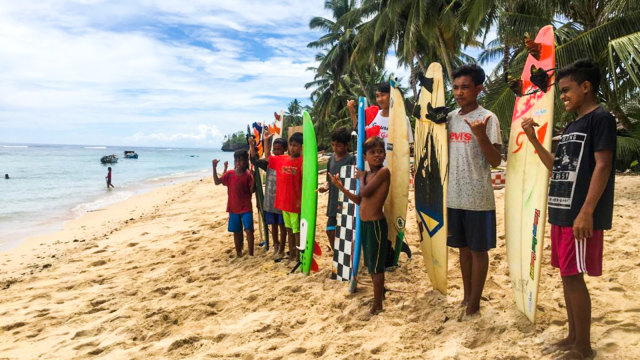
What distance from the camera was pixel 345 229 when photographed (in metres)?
3.35

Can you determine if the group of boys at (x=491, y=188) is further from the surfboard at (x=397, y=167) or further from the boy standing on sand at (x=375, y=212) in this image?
the surfboard at (x=397, y=167)

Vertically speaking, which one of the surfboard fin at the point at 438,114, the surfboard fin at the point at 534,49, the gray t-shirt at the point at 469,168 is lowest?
the gray t-shirt at the point at 469,168

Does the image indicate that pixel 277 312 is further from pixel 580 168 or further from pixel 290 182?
pixel 580 168

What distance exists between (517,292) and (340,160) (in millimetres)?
1987

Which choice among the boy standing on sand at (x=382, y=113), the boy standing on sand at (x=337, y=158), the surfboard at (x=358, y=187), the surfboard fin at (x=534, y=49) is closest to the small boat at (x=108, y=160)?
the boy standing on sand at (x=337, y=158)

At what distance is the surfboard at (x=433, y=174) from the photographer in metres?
2.73

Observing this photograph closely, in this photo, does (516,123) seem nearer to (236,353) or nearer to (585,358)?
(585,358)

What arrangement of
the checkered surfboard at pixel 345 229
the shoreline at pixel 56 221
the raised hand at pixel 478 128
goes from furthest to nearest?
the shoreline at pixel 56 221 < the checkered surfboard at pixel 345 229 < the raised hand at pixel 478 128

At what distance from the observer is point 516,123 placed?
8.98 feet

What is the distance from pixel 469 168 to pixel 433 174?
375 mm

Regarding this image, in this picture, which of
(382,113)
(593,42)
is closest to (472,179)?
(382,113)

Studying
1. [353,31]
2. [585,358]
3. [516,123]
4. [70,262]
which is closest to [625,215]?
[516,123]

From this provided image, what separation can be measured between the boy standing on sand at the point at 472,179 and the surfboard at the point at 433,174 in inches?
3.2

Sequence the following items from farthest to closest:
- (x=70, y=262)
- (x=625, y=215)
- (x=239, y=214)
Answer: (x=70, y=262), (x=625, y=215), (x=239, y=214)
